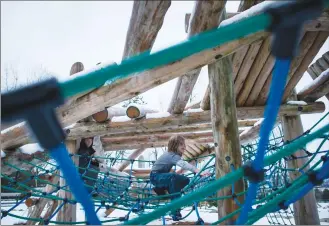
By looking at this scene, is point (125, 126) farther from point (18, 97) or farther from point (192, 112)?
point (18, 97)

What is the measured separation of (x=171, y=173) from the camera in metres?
4.38

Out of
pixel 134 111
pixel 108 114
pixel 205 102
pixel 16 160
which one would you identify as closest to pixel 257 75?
pixel 205 102

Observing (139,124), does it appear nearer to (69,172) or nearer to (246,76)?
(246,76)

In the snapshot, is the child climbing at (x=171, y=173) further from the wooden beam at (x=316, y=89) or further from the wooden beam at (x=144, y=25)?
the wooden beam at (x=144, y=25)

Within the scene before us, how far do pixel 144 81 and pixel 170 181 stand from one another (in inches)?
95.9

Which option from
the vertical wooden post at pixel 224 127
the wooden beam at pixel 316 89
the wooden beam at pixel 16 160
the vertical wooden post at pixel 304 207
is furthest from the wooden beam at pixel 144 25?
the vertical wooden post at pixel 304 207

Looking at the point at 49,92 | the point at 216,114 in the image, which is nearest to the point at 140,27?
the point at 216,114

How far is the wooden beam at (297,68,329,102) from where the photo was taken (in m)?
3.87

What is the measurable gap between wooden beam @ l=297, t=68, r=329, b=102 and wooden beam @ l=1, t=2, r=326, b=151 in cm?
219

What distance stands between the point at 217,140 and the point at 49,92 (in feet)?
6.39

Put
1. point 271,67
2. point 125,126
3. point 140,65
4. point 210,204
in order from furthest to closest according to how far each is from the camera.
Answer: point 210,204 < point 125,126 < point 271,67 < point 140,65

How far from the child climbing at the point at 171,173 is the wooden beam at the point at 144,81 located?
204 cm

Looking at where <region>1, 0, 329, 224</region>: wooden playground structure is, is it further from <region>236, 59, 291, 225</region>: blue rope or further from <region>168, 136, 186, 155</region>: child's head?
<region>236, 59, 291, 225</region>: blue rope

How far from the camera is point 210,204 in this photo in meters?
9.66
